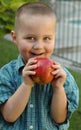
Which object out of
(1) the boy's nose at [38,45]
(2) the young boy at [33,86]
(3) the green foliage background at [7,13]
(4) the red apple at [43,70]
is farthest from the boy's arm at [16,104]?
(3) the green foliage background at [7,13]

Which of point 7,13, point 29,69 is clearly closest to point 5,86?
point 29,69

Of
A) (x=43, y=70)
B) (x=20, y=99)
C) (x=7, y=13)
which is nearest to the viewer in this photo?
(x=43, y=70)

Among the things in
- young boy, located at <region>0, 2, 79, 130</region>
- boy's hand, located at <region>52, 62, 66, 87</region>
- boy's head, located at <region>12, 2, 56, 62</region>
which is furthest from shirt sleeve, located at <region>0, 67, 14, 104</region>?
boy's hand, located at <region>52, 62, 66, 87</region>

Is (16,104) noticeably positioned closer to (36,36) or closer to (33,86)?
(33,86)

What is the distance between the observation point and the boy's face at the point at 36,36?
2.36 meters

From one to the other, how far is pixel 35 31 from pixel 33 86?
1.21 feet

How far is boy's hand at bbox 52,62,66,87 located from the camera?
232 centimetres

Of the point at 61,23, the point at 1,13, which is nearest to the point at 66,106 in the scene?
the point at 1,13

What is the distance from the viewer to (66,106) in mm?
2549

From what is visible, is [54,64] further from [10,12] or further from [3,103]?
[10,12]

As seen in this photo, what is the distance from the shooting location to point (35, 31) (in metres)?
2.36

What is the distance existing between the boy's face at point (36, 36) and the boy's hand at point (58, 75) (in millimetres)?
115

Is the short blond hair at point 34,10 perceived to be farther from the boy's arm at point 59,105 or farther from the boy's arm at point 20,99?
the boy's arm at point 59,105

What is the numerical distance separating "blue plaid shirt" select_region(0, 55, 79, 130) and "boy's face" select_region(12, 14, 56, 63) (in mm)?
206
